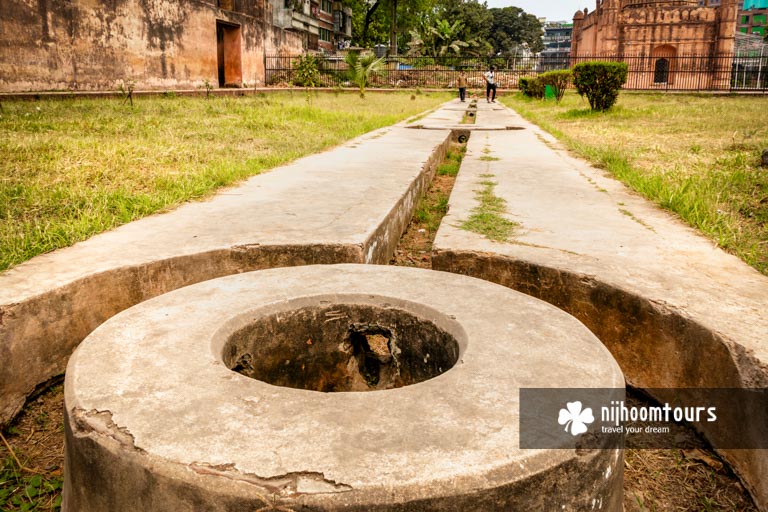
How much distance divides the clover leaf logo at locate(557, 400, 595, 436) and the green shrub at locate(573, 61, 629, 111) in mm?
11628

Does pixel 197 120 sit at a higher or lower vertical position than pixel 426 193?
higher

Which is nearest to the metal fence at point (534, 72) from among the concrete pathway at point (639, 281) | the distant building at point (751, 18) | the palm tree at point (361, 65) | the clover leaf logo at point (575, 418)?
the palm tree at point (361, 65)

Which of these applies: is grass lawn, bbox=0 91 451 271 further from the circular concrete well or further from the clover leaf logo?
the clover leaf logo

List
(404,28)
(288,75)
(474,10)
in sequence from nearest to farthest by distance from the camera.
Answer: (288,75), (404,28), (474,10)

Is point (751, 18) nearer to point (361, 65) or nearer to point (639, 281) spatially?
point (361, 65)

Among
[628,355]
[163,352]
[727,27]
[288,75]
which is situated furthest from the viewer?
[727,27]

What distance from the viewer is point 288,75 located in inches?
867

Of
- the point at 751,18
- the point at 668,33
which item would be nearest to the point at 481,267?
the point at 668,33

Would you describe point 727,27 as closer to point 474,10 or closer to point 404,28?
point 404,28

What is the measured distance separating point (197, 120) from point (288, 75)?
582 inches

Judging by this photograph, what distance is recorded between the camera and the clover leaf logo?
3.91 ft

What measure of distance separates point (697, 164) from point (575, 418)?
4980 mm

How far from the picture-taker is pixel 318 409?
123cm

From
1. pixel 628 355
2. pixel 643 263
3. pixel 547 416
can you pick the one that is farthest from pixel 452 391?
pixel 643 263
